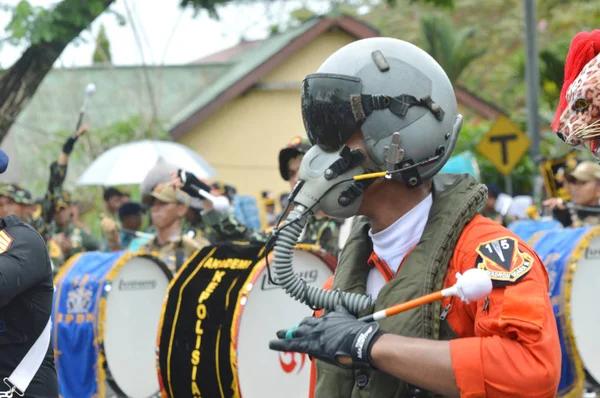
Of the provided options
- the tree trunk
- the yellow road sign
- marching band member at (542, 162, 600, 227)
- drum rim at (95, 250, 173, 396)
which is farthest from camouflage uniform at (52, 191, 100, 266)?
the yellow road sign

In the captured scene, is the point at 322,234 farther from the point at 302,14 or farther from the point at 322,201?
the point at 302,14

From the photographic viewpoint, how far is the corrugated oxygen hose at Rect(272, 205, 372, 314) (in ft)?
8.94

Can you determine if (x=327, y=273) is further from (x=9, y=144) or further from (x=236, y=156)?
(x=236, y=156)

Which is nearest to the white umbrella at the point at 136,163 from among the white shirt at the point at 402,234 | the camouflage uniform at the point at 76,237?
the camouflage uniform at the point at 76,237

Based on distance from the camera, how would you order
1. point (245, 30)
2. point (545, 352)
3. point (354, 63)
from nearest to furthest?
point (545, 352), point (354, 63), point (245, 30)

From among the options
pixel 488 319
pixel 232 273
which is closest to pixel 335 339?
pixel 488 319

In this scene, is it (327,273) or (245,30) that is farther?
(245,30)

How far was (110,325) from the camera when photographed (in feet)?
26.7

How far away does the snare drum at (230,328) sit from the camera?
579cm

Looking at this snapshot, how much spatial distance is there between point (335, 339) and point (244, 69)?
2384 centimetres

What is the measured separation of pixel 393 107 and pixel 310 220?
3904 millimetres

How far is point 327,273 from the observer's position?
6184 millimetres

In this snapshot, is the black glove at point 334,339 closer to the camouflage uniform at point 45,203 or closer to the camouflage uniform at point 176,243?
the camouflage uniform at point 176,243

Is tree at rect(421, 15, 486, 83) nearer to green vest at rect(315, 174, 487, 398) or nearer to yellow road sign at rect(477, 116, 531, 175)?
yellow road sign at rect(477, 116, 531, 175)
